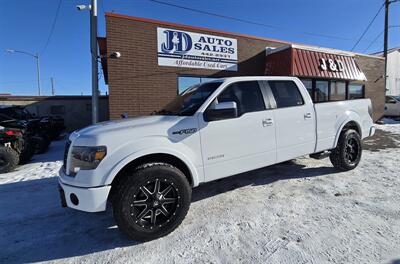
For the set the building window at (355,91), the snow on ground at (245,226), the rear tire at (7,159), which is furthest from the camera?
the building window at (355,91)

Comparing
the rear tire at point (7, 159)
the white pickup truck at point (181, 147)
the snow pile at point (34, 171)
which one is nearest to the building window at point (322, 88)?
the white pickup truck at point (181, 147)

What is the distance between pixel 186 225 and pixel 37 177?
4631 mm

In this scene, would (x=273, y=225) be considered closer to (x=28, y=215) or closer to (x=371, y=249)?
(x=371, y=249)

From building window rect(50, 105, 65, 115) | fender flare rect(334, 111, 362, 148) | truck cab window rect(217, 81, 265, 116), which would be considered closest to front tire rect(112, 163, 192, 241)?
truck cab window rect(217, 81, 265, 116)

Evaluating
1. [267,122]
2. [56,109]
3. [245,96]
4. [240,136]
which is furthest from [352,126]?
[56,109]

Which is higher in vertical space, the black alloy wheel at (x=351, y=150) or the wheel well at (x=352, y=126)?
the wheel well at (x=352, y=126)

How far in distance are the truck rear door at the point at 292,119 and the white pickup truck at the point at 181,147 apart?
0.02 metres

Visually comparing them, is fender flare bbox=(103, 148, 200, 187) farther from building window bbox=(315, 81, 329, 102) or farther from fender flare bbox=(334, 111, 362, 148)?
building window bbox=(315, 81, 329, 102)

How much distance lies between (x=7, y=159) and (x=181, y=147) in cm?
607

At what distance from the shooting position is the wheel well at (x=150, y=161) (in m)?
3.02

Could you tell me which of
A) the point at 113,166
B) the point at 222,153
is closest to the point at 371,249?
the point at 222,153

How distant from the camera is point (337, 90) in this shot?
13125 millimetres

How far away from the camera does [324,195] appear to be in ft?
13.5

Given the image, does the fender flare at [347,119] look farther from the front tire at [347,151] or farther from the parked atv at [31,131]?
the parked atv at [31,131]
